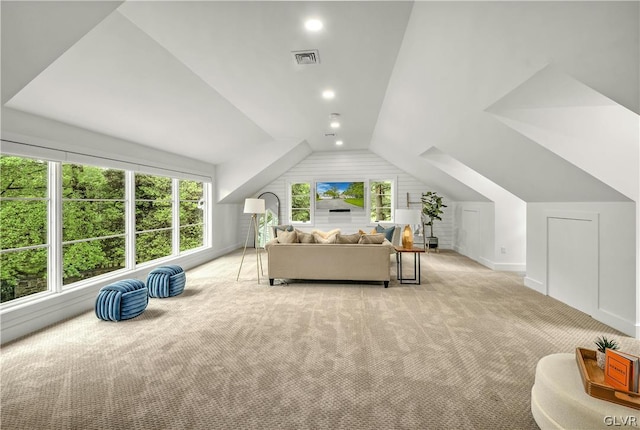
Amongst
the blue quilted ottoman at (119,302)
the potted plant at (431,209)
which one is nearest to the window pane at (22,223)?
the blue quilted ottoman at (119,302)

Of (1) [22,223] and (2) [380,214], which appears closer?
(1) [22,223]

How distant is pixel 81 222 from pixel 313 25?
4.67m

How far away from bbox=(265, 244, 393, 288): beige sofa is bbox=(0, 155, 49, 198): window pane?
112 inches

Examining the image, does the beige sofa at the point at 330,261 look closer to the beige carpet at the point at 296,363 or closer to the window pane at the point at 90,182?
the beige carpet at the point at 296,363

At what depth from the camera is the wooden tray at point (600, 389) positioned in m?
1.54

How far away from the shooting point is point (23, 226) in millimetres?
3490

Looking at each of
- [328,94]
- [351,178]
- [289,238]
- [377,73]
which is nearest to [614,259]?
[377,73]

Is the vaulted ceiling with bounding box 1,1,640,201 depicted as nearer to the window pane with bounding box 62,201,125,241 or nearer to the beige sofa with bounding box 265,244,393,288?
the window pane with bounding box 62,201,125,241

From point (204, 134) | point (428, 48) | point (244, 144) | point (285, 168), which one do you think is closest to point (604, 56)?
point (428, 48)

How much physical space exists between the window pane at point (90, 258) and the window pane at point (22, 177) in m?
1.26

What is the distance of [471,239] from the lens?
7230 millimetres

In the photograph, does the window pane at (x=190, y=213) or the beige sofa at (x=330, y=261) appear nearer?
the beige sofa at (x=330, y=261)

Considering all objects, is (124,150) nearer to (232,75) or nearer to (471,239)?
(232,75)

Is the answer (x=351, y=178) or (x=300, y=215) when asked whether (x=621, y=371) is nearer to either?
(x=351, y=178)
